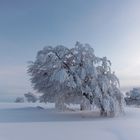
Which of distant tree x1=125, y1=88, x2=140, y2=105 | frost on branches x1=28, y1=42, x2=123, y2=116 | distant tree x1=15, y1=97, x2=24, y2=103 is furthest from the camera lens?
distant tree x1=125, y1=88, x2=140, y2=105

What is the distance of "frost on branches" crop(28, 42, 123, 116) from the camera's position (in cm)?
1252

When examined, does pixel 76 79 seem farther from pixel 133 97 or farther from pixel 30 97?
pixel 133 97

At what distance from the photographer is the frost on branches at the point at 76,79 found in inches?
493

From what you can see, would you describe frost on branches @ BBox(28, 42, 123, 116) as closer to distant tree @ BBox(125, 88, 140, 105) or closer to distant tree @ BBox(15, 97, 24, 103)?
distant tree @ BBox(15, 97, 24, 103)

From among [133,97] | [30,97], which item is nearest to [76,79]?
[30,97]

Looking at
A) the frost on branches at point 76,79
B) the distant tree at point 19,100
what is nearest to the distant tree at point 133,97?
the distant tree at point 19,100

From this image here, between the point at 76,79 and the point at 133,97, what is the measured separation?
114 feet

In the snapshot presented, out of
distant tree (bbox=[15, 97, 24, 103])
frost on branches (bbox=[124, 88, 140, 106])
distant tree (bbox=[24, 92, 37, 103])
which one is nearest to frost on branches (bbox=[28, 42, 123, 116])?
distant tree (bbox=[24, 92, 37, 103])

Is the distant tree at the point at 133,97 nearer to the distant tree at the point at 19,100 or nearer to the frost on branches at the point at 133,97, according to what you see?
the frost on branches at the point at 133,97

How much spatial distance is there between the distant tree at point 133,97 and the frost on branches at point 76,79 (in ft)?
105

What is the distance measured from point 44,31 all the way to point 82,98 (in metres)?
5.04

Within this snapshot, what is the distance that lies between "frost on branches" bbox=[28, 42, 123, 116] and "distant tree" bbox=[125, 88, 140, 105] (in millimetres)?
32076

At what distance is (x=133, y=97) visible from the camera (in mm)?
44906

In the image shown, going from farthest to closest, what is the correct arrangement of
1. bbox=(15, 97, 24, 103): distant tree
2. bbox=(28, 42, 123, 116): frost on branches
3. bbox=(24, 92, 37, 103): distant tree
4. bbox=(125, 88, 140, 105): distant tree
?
bbox=(125, 88, 140, 105): distant tree → bbox=(15, 97, 24, 103): distant tree → bbox=(24, 92, 37, 103): distant tree → bbox=(28, 42, 123, 116): frost on branches
